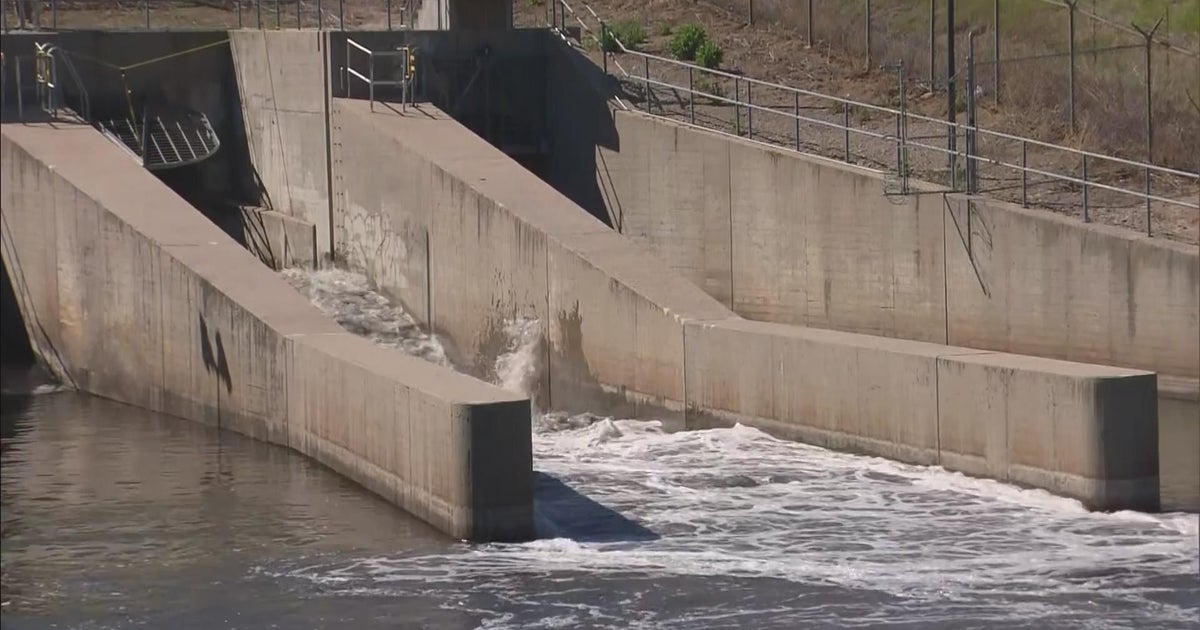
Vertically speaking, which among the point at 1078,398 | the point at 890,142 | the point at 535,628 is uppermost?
the point at 890,142

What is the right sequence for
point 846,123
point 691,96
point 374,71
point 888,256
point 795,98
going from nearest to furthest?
point 888,256, point 846,123, point 374,71, point 691,96, point 795,98

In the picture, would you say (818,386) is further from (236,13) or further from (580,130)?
(236,13)

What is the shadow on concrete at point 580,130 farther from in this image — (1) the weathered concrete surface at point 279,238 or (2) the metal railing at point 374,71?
(1) the weathered concrete surface at point 279,238

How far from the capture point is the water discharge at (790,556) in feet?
54.9

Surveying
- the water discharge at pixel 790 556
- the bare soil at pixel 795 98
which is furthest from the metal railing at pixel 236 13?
the water discharge at pixel 790 556

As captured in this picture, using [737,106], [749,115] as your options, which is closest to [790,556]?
[749,115]

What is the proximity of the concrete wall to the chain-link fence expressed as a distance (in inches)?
123

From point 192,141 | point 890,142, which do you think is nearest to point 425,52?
point 192,141

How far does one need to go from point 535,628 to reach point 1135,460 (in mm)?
7014

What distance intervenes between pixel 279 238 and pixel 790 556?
15.9 m

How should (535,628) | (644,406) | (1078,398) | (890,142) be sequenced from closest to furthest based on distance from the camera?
(535,628) < (1078,398) < (644,406) < (890,142)

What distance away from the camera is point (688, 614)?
16.7 meters

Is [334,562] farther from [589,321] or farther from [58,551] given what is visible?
[589,321]

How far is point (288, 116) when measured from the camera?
32500mm
